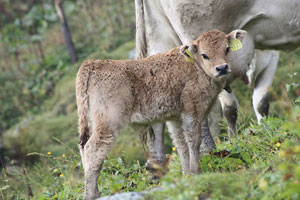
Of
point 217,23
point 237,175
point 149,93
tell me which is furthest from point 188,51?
point 237,175

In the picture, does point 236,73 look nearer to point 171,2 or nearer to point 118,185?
point 171,2

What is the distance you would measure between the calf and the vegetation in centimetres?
66

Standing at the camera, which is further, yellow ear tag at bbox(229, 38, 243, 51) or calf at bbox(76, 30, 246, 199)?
yellow ear tag at bbox(229, 38, 243, 51)

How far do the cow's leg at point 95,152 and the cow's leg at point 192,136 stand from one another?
819 mm

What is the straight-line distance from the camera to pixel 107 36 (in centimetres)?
1620

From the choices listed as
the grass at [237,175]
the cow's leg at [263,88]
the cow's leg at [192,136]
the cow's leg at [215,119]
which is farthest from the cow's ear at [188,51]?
the cow's leg at [263,88]

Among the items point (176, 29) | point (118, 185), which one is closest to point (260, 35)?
point (176, 29)

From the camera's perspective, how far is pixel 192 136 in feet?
16.0

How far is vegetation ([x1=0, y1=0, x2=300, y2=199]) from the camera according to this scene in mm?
3744

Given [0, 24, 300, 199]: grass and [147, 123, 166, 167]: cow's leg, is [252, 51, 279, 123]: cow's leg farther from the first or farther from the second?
[147, 123, 166, 167]: cow's leg

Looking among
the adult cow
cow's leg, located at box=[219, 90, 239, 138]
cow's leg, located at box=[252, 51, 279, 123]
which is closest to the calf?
the adult cow

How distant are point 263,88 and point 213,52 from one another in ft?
11.7

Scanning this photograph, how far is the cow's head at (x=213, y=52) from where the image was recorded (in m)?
→ 4.68

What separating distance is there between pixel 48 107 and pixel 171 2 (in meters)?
8.90
